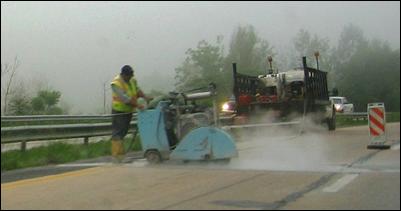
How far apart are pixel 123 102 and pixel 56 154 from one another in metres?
1.81

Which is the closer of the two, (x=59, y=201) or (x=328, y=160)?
(x=59, y=201)

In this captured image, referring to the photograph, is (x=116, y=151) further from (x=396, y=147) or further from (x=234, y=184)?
(x=396, y=147)

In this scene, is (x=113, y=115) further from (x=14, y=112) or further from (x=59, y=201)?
(x=59, y=201)

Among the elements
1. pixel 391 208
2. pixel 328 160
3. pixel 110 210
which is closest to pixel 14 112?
pixel 110 210

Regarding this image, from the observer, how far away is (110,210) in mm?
6145

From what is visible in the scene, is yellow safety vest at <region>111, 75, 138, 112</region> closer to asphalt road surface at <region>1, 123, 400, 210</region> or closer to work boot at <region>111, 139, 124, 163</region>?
work boot at <region>111, 139, 124, 163</region>

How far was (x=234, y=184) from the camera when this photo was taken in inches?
302

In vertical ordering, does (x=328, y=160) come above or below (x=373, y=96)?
below

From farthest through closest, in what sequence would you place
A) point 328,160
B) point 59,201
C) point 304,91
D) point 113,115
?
1. point 304,91
2. point 328,160
3. point 113,115
4. point 59,201

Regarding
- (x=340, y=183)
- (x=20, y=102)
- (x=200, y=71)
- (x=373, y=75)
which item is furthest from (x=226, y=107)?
(x=373, y=75)

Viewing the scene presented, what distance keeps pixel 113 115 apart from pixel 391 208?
4508 mm

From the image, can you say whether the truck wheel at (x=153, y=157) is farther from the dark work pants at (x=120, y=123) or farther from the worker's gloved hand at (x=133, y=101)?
the worker's gloved hand at (x=133, y=101)

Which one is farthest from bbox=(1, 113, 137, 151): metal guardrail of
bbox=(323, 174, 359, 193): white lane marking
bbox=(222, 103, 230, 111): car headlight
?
bbox=(323, 174, 359, 193): white lane marking

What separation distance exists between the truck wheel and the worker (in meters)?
0.42
